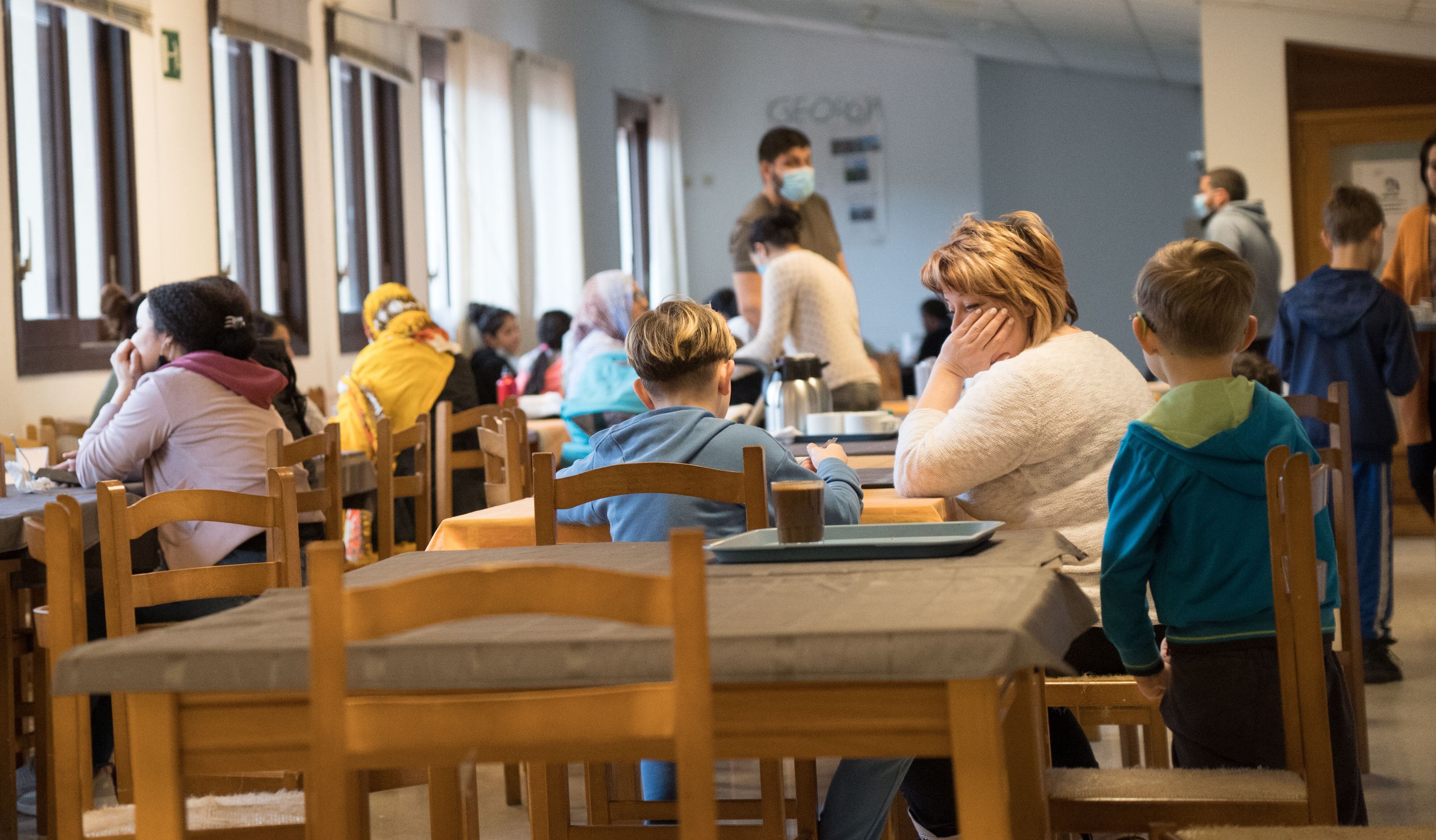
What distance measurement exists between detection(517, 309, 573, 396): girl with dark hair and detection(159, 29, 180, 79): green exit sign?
7.13 ft

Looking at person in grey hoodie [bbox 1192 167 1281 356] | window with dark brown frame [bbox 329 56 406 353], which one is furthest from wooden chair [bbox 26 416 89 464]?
person in grey hoodie [bbox 1192 167 1281 356]

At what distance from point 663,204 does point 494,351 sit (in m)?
4.71

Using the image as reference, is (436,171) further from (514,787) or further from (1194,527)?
(1194,527)

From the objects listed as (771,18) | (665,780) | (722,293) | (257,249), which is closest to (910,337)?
(722,293)

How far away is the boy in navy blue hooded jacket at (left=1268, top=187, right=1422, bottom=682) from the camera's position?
13.3 feet

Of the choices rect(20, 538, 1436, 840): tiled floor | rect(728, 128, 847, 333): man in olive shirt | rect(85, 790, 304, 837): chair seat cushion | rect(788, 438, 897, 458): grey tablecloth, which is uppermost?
rect(728, 128, 847, 333): man in olive shirt

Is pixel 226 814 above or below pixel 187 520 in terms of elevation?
below

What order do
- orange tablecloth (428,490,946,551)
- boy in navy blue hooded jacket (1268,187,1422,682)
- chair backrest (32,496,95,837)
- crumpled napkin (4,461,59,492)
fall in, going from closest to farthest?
chair backrest (32,496,95,837) < orange tablecloth (428,490,946,551) < crumpled napkin (4,461,59,492) < boy in navy blue hooded jacket (1268,187,1422,682)

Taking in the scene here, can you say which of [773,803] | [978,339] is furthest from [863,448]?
[773,803]

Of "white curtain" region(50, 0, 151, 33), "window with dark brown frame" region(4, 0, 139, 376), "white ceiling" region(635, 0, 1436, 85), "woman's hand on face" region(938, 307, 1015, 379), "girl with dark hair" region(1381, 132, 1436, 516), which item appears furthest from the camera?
"white ceiling" region(635, 0, 1436, 85)

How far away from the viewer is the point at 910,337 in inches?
432

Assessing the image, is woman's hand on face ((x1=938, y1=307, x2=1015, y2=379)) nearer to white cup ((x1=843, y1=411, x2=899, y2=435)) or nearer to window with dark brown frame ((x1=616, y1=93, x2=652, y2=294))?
white cup ((x1=843, y1=411, x2=899, y2=435))

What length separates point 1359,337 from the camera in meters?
4.18

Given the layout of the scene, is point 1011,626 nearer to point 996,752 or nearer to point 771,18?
point 996,752
